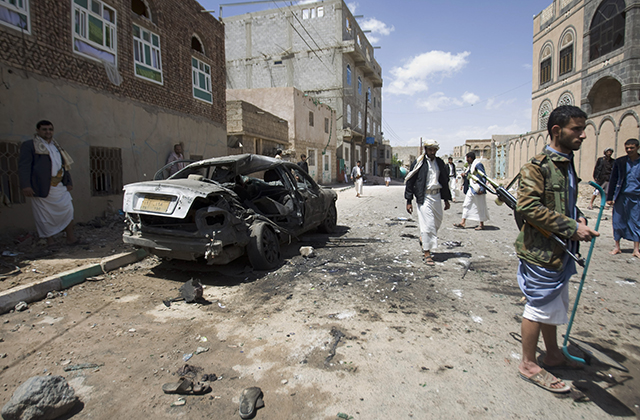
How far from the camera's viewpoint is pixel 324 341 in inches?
115

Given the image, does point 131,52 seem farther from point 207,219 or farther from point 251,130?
point 251,130

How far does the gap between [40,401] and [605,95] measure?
100 ft

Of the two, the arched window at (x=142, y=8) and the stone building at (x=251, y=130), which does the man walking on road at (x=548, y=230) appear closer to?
the arched window at (x=142, y=8)

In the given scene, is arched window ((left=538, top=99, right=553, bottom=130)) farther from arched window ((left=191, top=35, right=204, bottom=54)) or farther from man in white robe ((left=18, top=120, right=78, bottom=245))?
man in white robe ((left=18, top=120, right=78, bottom=245))

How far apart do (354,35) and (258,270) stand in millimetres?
34295

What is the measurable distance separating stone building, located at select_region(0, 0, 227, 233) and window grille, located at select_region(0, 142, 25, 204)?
0.01m

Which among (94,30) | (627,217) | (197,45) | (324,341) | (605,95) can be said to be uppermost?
(605,95)

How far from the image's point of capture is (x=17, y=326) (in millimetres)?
3291

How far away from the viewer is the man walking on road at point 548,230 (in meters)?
2.25

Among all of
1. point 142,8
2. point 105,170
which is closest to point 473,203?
point 105,170

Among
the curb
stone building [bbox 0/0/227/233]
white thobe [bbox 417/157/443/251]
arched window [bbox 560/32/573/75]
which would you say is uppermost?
arched window [bbox 560/32/573/75]

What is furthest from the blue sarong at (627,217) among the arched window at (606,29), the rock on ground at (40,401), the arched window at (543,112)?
the arched window at (543,112)

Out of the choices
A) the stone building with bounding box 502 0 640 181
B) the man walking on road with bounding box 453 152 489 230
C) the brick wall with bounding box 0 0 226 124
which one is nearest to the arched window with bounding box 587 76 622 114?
the stone building with bounding box 502 0 640 181

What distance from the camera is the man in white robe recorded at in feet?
16.8
